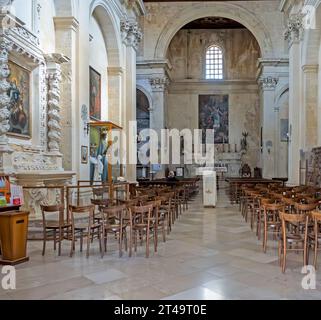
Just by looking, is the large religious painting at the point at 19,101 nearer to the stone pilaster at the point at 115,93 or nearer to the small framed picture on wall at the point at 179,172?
the stone pilaster at the point at 115,93

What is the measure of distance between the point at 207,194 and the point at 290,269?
860 cm

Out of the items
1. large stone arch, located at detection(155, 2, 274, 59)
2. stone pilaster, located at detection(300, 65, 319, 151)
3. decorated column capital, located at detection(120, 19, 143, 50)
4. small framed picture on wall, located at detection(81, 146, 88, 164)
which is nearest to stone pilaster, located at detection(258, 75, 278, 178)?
large stone arch, located at detection(155, 2, 274, 59)

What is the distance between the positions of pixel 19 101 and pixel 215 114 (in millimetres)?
Result: 22803

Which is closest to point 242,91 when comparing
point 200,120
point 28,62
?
point 200,120

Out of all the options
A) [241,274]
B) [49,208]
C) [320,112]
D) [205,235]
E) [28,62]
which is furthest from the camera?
[320,112]

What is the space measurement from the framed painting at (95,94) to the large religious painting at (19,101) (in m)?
5.01

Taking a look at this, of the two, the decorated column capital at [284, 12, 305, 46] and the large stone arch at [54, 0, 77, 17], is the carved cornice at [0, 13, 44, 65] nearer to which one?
the large stone arch at [54, 0, 77, 17]

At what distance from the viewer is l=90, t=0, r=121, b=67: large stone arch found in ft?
53.6

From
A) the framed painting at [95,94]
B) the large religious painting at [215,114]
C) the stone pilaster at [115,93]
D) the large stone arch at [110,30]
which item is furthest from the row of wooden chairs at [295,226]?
the large religious painting at [215,114]

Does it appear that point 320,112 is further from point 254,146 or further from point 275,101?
point 254,146

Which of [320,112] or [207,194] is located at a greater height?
[320,112]

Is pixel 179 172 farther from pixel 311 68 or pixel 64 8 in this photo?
pixel 64 8

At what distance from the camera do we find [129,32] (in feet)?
64.7

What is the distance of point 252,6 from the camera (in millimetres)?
26344
